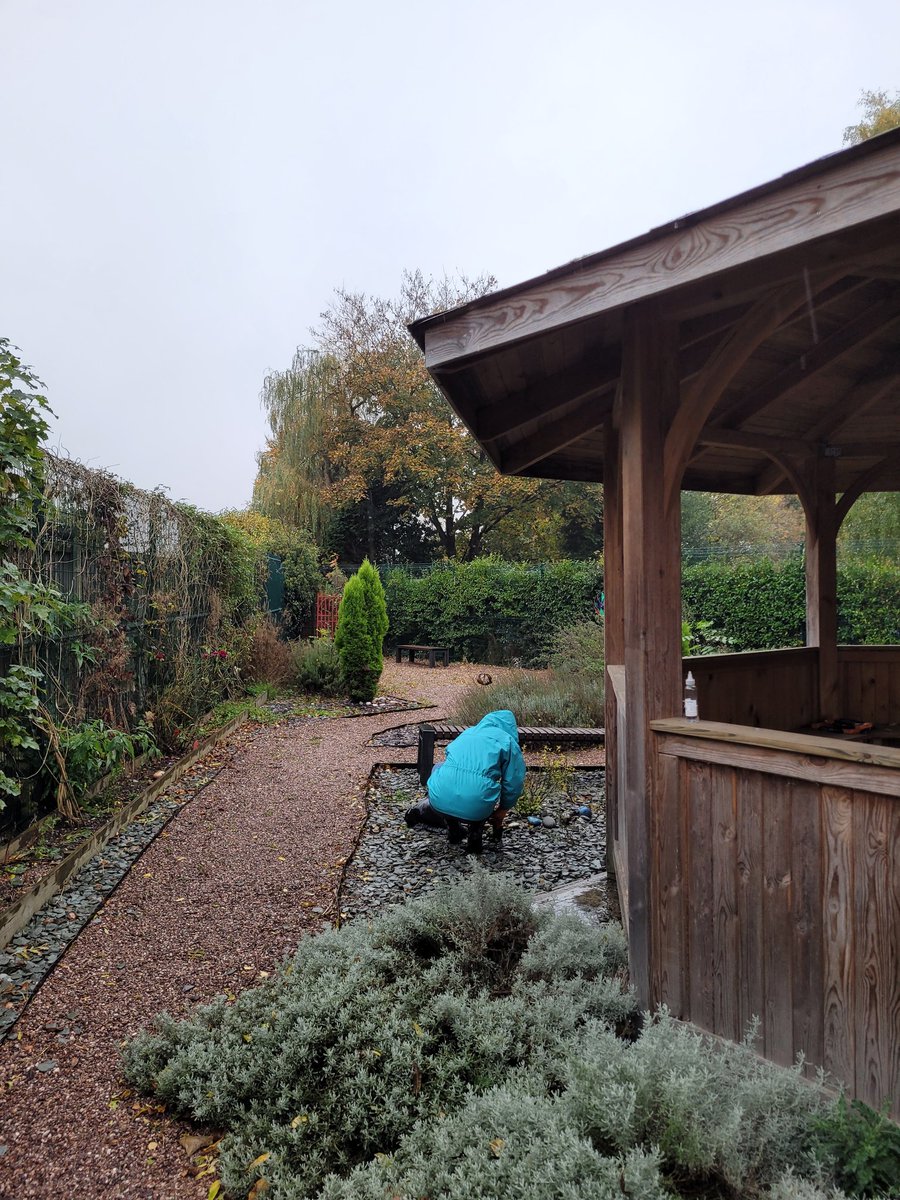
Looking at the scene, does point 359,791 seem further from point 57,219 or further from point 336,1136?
point 57,219

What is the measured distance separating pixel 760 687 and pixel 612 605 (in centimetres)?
134

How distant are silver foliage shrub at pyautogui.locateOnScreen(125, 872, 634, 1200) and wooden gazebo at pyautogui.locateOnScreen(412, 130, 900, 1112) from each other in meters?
0.38

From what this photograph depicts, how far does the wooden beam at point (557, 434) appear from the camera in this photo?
393 cm

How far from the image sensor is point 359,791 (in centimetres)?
612

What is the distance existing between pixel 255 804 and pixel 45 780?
1.52 meters

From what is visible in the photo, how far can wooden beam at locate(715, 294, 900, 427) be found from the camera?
3.26 metres

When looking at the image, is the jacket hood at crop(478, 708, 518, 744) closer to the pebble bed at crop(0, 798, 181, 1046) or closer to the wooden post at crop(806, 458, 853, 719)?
the wooden post at crop(806, 458, 853, 719)

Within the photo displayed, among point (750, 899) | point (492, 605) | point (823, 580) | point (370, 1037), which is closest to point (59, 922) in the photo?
point (370, 1037)

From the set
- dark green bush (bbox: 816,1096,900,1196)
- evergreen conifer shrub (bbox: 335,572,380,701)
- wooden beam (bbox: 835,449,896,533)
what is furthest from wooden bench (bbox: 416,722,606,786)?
dark green bush (bbox: 816,1096,900,1196)

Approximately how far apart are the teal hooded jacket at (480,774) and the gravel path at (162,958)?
79cm

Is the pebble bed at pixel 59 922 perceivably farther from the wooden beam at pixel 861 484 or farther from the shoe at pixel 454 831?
the wooden beam at pixel 861 484

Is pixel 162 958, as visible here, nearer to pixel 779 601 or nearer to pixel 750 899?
pixel 750 899

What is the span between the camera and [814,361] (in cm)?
359

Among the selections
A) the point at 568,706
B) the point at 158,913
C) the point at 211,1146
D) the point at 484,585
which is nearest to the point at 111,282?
the point at 484,585
